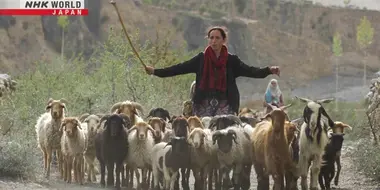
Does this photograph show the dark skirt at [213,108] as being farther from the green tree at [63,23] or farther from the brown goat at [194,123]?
the green tree at [63,23]

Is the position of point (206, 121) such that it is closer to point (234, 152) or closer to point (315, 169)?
point (234, 152)

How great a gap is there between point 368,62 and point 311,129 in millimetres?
86859

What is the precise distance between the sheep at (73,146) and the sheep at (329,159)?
435 cm

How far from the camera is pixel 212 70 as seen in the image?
15.7 meters

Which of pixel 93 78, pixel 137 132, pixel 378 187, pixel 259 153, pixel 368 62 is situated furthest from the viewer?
pixel 368 62

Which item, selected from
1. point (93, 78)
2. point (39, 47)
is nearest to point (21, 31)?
point (39, 47)

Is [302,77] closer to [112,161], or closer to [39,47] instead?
[39,47]

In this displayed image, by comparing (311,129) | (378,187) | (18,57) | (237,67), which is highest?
(18,57)

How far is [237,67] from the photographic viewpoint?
15742mm

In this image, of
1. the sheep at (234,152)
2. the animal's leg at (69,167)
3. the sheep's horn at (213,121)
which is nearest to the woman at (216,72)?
the sheep's horn at (213,121)

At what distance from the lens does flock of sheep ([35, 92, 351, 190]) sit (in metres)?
14.8

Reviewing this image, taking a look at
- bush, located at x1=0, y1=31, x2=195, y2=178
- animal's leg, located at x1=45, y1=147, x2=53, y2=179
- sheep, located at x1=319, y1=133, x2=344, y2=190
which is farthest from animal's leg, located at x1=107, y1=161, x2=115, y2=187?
sheep, located at x1=319, y1=133, x2=344, y2=190

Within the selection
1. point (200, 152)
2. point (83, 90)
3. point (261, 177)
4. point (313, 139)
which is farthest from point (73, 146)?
point (83, 90)

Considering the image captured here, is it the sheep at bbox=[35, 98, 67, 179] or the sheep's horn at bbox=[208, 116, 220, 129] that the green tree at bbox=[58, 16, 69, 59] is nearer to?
the sheep at bbox=[35, 98, 67, 179]
